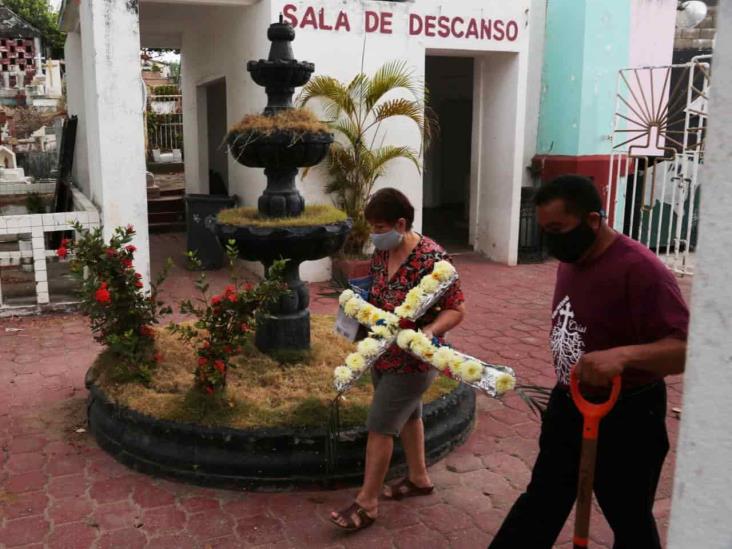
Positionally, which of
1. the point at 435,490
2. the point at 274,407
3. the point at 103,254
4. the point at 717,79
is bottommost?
the point at 435,490

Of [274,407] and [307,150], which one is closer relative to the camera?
[274,407]

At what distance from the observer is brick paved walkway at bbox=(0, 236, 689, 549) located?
11.8 ft

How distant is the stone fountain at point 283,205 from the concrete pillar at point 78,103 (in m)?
5.89

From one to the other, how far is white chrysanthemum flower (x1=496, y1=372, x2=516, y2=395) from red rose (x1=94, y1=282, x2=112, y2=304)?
2432mm

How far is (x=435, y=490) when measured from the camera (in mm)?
4070

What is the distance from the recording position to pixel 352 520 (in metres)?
3.60

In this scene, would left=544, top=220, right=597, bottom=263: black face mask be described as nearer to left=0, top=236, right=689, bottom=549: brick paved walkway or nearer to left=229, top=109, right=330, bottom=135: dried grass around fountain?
left=0, top=236, right=689, bottom=549: brick paved walkway

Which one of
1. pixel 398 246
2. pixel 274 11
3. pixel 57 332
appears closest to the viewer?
pixel 398 246

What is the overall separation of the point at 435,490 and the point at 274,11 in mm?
6247

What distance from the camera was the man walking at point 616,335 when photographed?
2.47 m

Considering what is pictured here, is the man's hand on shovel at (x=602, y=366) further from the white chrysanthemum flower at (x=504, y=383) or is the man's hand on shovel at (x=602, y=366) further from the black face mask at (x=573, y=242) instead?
the white chrysanthemum flower at (x=504, y=383)

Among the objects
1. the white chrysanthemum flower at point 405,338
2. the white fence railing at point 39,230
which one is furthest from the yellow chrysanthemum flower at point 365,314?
the white fence railing at point 39,230

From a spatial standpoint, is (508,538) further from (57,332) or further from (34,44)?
(34,44)

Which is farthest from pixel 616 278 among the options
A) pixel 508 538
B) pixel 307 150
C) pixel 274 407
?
pixel 307 150
